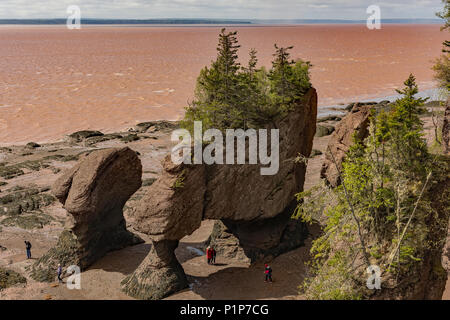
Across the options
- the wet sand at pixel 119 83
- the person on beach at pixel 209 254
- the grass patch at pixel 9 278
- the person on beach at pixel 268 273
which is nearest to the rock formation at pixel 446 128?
the person on beach at pixel 268 273

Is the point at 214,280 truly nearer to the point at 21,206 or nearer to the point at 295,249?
the point at 295,249

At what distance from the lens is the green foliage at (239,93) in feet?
72.3

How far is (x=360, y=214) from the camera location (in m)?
14.9

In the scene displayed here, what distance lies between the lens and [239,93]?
22.7 m

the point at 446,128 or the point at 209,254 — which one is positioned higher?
the point at 446,128

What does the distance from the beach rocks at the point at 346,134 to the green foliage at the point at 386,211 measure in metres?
6.67

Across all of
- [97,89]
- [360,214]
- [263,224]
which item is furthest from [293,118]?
[97,89]

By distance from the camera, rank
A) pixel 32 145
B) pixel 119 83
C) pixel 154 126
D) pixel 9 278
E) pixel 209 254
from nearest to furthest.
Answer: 1. pixel 9 278
2. pixel 209 254
3. pixel 32 145
4. pixel 154 126
5. pixel 119 83

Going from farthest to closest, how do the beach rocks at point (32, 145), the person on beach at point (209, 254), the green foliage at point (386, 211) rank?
the beach rocks at point (32, 145), the person on beach at point (209, 254), the green foliage at point (386, 211)

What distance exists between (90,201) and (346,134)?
548 inches

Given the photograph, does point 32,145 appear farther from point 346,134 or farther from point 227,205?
point 346,134

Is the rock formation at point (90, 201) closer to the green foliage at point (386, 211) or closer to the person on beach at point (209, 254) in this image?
the person on beach at point (209, 254)

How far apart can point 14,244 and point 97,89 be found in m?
61.6

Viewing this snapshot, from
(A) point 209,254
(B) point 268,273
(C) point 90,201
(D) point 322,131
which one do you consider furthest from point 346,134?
(D) point 322,131
